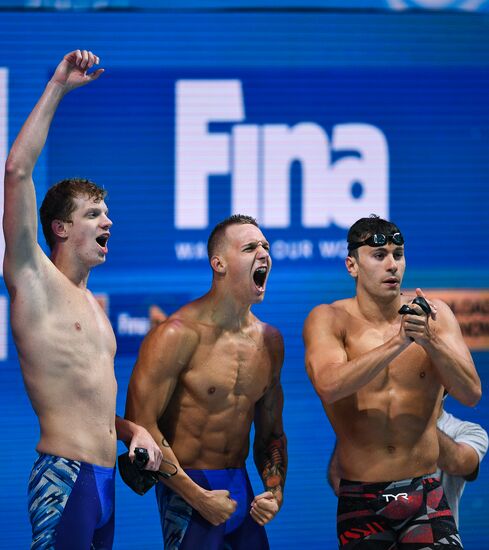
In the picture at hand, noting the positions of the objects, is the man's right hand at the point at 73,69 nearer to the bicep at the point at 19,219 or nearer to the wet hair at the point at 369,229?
the bicep at the point at 19,219

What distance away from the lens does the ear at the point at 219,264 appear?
15.1ft

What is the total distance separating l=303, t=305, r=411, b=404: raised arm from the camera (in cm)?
417

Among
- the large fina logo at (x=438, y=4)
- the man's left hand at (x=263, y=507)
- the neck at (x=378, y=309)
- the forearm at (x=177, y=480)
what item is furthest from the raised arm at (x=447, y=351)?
the large fina logo at (x=438, y=4)

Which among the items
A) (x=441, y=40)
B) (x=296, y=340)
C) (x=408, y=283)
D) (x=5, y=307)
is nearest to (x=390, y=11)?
(x=441, y=40)

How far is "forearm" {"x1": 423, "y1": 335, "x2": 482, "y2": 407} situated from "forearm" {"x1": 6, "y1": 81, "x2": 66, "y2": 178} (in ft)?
5.58

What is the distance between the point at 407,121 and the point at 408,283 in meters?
0.96

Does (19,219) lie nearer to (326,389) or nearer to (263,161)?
(326,389)

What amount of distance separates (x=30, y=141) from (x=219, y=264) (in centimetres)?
124

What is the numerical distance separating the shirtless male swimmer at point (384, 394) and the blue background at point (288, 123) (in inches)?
62.3

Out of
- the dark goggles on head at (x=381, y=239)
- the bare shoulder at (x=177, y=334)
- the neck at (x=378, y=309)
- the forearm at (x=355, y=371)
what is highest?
the dark goggles on head at (x=381, y=239)

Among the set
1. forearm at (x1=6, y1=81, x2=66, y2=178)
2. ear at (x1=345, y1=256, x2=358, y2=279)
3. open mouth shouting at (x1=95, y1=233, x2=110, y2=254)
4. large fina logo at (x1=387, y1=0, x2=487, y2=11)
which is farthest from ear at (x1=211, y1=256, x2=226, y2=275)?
large fina logo at (x1=387, y1=0, x2=487, y2=11)

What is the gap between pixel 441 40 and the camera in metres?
6.27

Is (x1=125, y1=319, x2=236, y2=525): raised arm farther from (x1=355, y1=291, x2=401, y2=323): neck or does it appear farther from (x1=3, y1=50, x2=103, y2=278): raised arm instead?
(x1=3, y1=50, x2=103, y2=278): raised arm

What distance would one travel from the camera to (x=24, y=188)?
3.62 m
